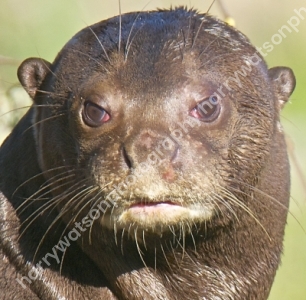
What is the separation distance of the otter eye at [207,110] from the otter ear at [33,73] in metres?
0.98

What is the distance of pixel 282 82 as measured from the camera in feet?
19.0

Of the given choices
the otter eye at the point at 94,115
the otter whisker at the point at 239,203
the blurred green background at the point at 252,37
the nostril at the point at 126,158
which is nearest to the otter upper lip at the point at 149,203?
the nostril at the point at 126,158

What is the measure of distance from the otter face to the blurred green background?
404 cm

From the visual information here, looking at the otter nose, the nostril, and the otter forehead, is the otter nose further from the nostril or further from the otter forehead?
the otter forehead

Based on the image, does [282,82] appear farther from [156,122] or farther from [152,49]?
[156,122]

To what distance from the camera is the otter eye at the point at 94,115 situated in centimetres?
505

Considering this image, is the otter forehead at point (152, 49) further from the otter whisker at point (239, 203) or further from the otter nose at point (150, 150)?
the otter whisker at point (239, 203)

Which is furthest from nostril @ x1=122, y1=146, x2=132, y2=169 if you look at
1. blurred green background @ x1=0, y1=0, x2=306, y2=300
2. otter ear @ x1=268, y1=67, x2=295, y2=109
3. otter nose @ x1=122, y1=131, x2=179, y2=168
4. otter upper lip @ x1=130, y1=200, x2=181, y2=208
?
blurred green background @ x1=0, y1=0, x2=306, y2=300

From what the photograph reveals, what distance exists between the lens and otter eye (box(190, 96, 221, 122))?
5.06 meters

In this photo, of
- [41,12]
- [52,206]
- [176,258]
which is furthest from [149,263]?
[41,12]

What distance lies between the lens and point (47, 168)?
538 centimetres

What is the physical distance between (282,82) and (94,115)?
1240 mm

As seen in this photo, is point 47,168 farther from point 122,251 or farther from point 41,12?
point 41,12

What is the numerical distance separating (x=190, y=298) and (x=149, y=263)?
0.31 meters
